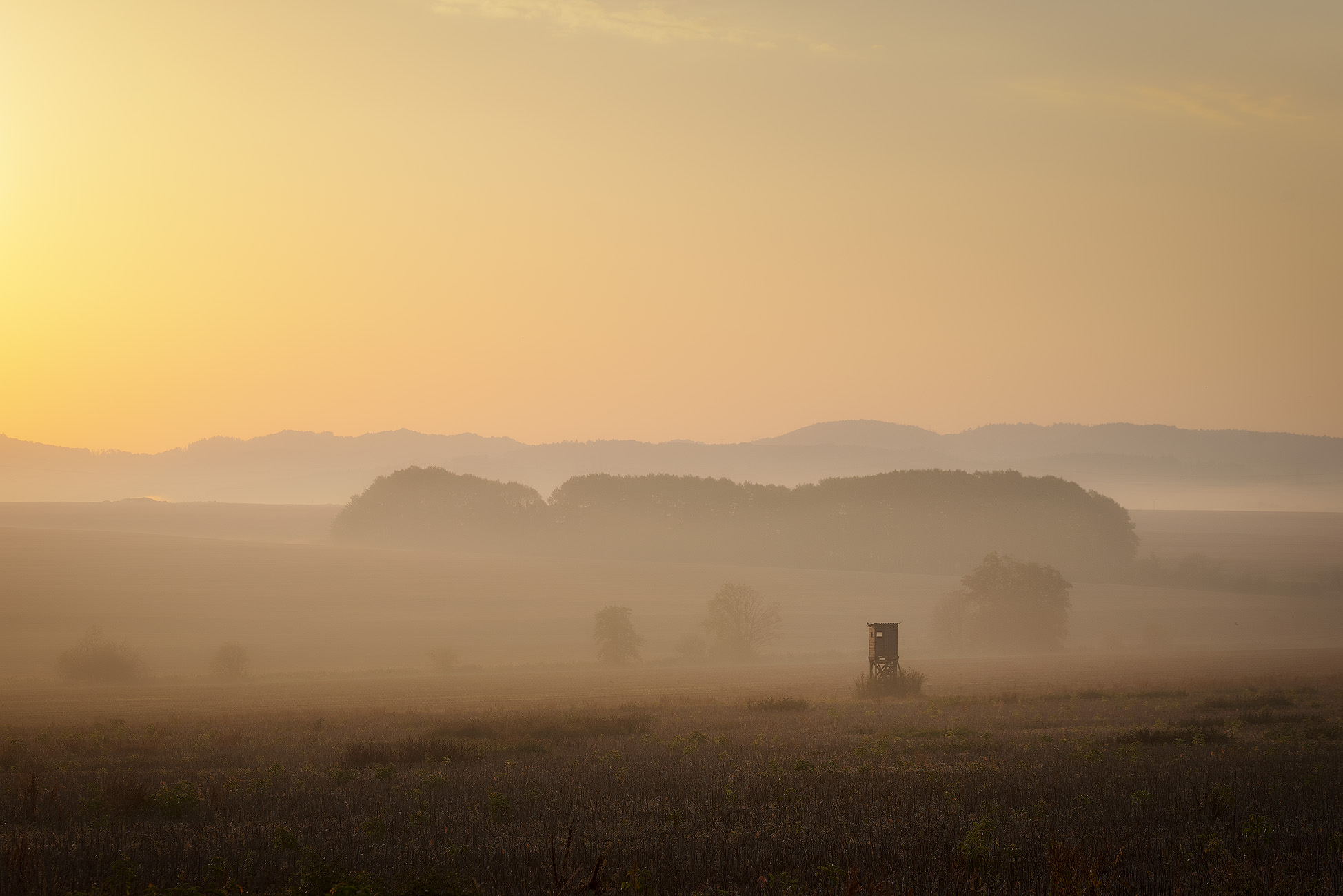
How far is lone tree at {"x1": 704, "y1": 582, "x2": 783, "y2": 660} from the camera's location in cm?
8600

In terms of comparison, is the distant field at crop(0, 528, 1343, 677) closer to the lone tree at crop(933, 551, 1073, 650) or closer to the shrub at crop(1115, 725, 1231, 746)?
the lone tree at crop(933, 551, 1073, 650)

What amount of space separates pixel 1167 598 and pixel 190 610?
108m

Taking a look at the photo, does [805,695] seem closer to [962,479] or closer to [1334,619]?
[1334,619]

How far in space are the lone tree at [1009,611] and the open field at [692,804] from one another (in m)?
59.6

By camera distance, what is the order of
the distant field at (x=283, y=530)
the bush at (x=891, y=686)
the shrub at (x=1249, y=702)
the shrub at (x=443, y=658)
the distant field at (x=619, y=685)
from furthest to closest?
the distant field at (x=283, y=530) → the shrub at (x=443, y=658) → the bush at (x=891, y=686) → the distant field at (x=619, y=685) → the shrub at (x=1249, y=702)

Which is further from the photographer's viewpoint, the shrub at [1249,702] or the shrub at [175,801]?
the shrub at [1249,702]

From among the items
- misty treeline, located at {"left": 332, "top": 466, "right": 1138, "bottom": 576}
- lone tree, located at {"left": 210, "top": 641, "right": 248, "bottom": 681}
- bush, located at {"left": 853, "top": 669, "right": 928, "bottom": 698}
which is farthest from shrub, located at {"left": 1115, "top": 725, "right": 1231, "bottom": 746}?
misty treeline, located at {"left": 332, "top": 466, "right": 1138, "bottom": 576}

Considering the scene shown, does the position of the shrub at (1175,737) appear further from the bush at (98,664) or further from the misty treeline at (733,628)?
the bush at (98,664)

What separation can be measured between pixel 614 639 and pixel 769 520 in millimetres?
70742

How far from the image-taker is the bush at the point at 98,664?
66.2 meters

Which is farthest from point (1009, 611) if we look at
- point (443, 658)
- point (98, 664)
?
point (98, 664)

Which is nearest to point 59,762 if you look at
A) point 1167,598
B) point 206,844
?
point 206,844

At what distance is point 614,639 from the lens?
79625 millimetres

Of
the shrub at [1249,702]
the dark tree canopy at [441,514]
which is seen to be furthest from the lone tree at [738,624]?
the dark tree canopy at [441,514]
